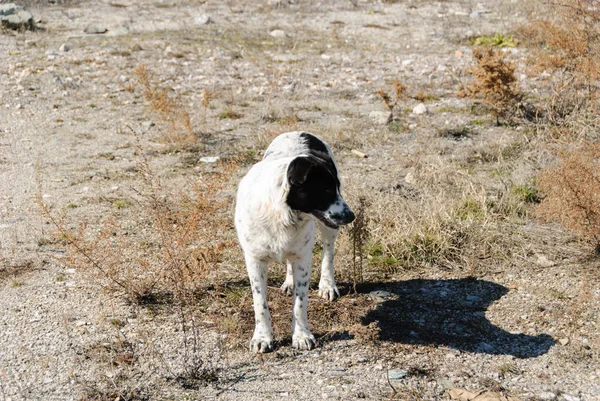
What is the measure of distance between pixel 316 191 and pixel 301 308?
0.96m

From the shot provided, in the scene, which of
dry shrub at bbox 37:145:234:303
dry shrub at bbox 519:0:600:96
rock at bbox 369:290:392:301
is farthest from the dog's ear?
dry shrub at bbox 519:0:600:96

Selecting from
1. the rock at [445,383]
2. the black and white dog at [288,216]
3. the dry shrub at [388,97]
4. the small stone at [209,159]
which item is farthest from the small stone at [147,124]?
the rock at [445,383]

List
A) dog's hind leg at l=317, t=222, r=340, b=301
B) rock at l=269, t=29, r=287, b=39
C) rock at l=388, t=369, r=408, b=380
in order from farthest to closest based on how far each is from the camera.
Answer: rock at l=269, t=29, r=287, b=39
dog's hind leg at l=317, t=222, r=340, b=301
rock at l=388, t=369, r=408, b=380

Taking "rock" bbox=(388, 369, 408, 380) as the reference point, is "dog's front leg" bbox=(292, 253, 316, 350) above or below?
above

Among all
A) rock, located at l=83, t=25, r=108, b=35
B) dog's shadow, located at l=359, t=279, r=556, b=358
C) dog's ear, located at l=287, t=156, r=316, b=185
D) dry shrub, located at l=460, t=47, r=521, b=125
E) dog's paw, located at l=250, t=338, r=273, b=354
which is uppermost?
dog's ear, located at l=287, t=156, r=316, b=185

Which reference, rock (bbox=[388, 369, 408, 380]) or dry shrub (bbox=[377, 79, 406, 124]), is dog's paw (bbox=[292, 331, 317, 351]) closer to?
rock (bbox=[388, 369, 408, 380])

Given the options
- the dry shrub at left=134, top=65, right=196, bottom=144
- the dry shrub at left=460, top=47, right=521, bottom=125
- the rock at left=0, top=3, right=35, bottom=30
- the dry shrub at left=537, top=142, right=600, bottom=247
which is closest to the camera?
the dry shrub at left=537, top=142, right=600, bottom=247

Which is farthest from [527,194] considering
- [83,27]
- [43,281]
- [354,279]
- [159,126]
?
[83,27]

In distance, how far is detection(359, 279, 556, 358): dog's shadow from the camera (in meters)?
4.55

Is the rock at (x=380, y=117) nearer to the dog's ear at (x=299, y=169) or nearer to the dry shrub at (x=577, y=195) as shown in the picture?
the dry shrub at (x=577, y=195)

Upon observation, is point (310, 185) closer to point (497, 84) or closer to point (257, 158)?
point (257, 158)

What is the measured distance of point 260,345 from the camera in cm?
444

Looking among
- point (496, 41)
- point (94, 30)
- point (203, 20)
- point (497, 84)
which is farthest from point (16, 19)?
point (497, 84)

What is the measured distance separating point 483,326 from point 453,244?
118 cm
